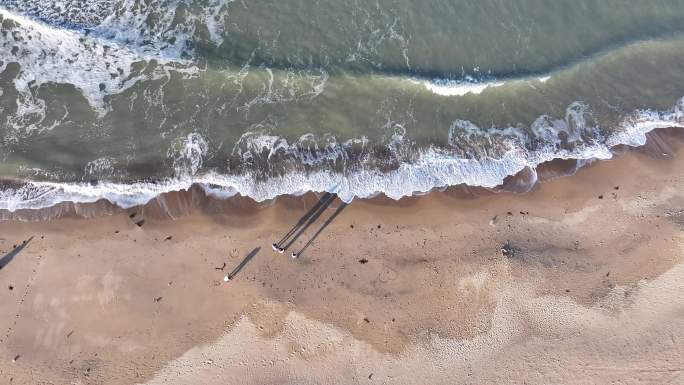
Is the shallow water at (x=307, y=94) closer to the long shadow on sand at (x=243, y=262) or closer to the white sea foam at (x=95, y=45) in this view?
the white sea foam at (x=95, y=45)

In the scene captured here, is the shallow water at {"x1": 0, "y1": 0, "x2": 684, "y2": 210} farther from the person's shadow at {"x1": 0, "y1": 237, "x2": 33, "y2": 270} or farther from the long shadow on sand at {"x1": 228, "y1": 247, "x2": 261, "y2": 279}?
the long shadow on sand at {"x1": 228, "y1": 247, "x2": 261, "y2": 279}

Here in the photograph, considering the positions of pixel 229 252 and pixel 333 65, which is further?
pixel 333 65

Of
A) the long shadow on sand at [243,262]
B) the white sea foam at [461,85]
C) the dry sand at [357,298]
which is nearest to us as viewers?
the dry sand at [357,298]

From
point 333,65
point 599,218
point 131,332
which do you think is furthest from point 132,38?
point 599,218

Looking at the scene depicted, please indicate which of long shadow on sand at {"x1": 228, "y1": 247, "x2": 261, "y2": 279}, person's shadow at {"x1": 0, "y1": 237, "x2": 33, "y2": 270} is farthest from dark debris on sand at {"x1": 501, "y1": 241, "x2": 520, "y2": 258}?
person's shadow at {"x1": 0, "y1": 237, "x2": 33, "y2": 270}

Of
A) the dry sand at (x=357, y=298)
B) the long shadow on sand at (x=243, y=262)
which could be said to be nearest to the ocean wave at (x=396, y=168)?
the dry sand at (x=357, y=298)

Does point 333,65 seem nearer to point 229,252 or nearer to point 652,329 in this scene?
point 229,252
